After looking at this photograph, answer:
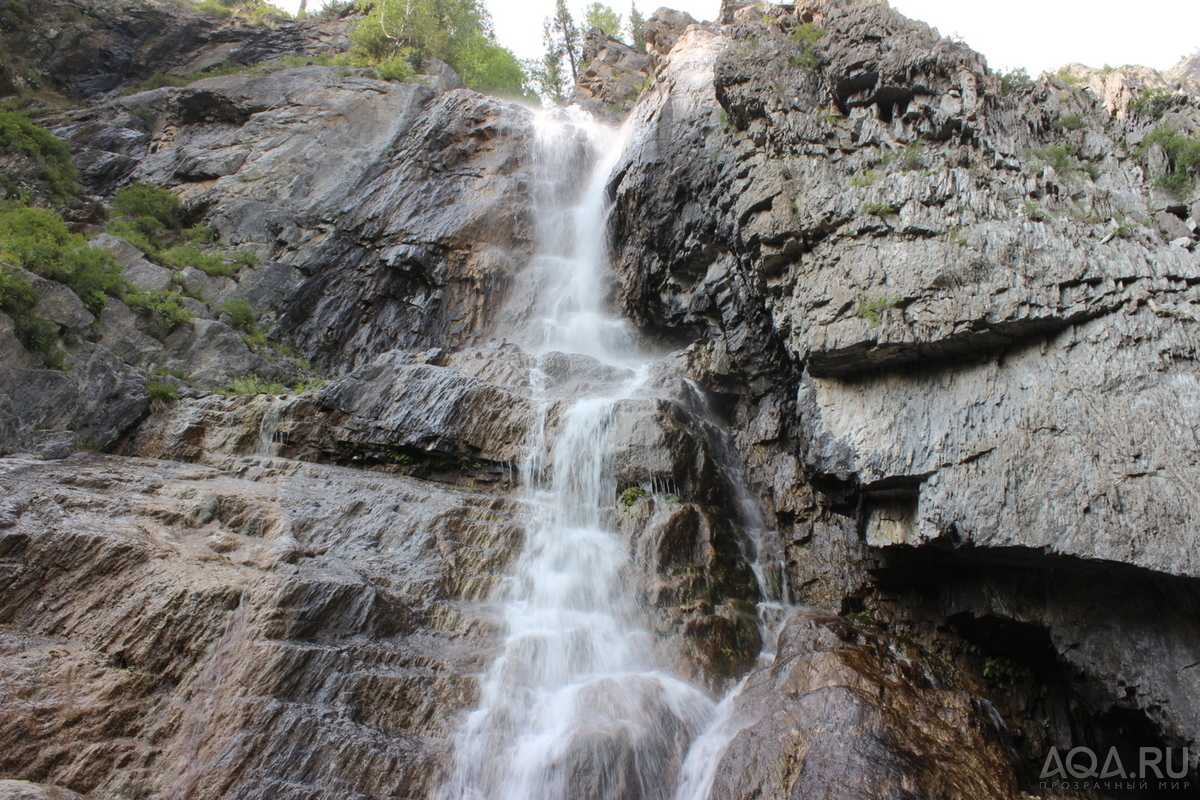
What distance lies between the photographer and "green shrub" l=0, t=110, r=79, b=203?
610 inches

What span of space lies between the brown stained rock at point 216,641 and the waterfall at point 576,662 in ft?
1.59

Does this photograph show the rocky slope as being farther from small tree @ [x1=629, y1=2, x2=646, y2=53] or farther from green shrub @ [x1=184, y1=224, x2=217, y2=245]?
small tree @ [x1=629, y1=2, x2=646, y2=53]

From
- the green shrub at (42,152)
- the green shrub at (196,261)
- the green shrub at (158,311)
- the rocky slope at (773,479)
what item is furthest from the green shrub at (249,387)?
the green shrub at (42,152)

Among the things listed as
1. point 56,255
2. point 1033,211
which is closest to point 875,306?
point 1033,211

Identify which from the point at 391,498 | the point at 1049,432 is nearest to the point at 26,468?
the point at 391,498

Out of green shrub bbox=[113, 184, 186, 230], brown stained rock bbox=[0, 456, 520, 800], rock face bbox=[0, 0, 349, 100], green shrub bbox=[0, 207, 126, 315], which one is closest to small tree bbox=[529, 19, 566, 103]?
rock face bbox=[0, 0, 349, 100]

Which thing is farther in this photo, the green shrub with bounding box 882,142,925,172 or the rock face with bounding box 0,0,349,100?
the rock face with bounding box 0,0,349,100

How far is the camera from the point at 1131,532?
6.02 meters

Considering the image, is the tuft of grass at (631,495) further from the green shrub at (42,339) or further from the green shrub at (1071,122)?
the green shrub at (42,339)

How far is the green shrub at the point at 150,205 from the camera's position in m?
17.8

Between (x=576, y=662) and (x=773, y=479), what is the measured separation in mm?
5930

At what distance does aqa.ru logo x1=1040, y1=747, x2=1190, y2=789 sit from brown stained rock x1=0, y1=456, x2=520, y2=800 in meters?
7.55

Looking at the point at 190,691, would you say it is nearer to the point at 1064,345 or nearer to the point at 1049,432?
the point at 1049,432

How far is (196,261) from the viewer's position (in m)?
16.3
